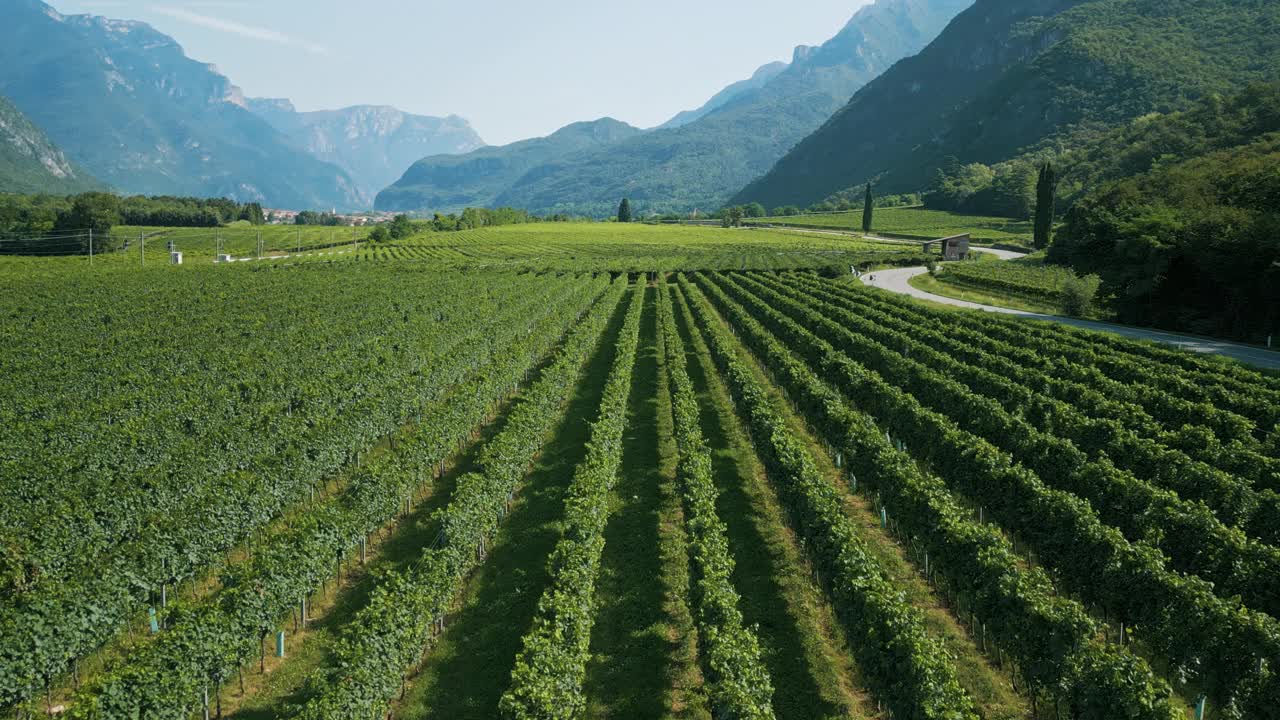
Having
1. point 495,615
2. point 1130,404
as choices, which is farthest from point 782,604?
point 1130,404

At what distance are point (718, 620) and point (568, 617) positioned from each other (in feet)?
9.86

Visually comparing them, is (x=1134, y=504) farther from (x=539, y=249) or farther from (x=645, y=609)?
(x=539, y=249)

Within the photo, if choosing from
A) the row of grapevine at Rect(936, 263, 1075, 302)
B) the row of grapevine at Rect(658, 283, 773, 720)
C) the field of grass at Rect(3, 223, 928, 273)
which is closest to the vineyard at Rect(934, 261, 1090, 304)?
the row of grapevine at Rect(936, 263, 1075, 302)

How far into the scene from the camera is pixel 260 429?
82.2 ft

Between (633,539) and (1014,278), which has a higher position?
(1014,278)

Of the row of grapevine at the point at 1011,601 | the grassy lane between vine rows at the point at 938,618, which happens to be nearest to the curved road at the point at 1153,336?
the grassy lane between vine rows at the point at 938,618

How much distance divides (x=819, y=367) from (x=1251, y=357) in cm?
2821

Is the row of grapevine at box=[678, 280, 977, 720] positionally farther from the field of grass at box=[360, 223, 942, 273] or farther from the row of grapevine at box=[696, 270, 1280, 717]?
the field of grass at box=[360, 223, 942, 273]

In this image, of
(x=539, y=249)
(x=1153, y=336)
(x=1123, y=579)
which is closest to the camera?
(x=1123, y=579)

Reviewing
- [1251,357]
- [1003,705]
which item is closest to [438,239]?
[1251,357]

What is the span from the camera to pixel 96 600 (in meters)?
13.8

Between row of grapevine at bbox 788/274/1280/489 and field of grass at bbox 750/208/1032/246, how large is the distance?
104m

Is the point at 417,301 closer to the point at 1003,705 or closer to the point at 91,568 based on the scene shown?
the point at 91,568

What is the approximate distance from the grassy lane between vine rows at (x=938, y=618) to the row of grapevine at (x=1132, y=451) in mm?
6867
